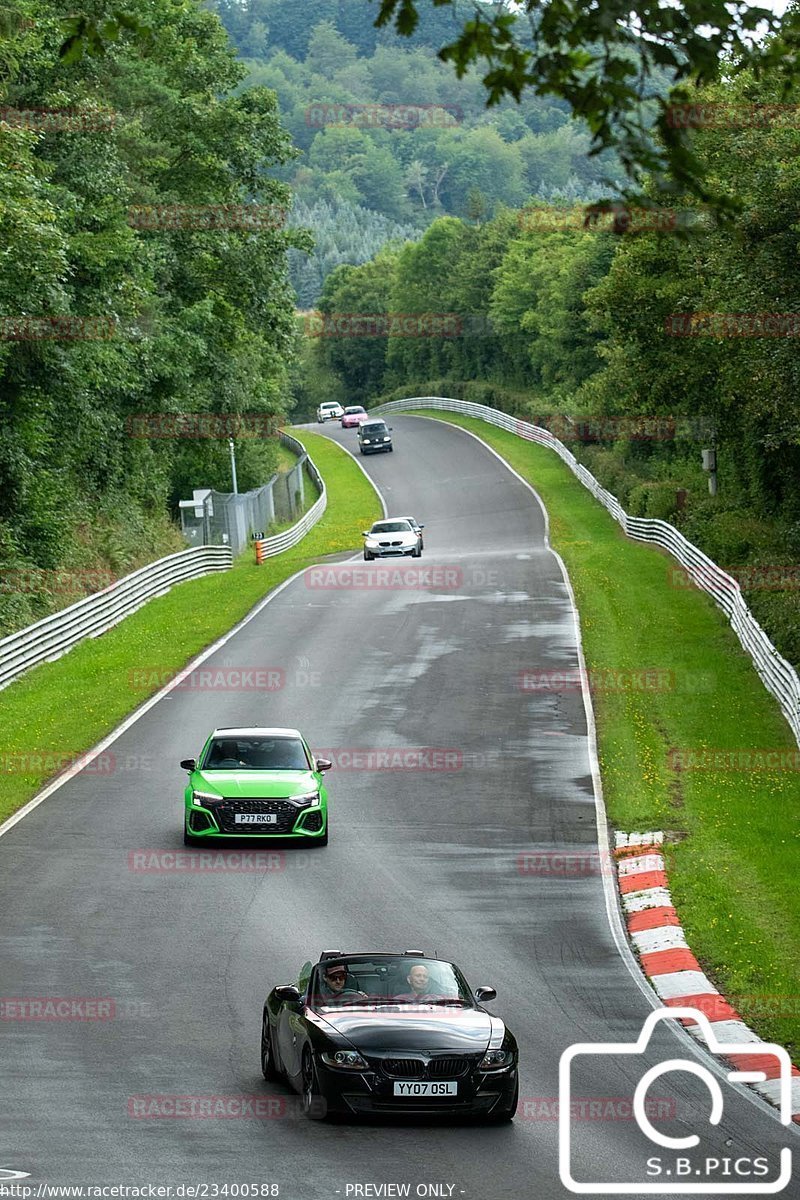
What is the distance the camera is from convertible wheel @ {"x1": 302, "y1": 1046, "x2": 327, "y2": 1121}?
1080 cm

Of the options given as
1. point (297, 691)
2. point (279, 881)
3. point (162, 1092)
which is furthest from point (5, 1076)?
point (297, 691)

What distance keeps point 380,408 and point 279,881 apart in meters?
124

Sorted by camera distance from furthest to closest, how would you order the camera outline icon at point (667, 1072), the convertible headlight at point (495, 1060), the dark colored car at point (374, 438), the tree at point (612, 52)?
the dark colored car at point (374, 438) → the convertible headlight at point (495, 1060) → the camera outline icon at point (667, 1072) → the tree at point (612, 52)

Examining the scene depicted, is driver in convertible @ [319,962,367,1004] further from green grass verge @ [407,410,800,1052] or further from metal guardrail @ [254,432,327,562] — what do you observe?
metal guardrail @ [254,432,327,562]

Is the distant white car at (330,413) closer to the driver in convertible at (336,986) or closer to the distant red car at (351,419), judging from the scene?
the distant red car at (351,419)

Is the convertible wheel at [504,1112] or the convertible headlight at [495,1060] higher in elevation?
the convertible headlight at [495,1060]

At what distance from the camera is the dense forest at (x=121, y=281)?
3781 cm

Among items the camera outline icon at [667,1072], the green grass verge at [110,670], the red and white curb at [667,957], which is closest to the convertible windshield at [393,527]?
the green grass verge at [110,670]

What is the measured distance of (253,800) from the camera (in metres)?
20.4

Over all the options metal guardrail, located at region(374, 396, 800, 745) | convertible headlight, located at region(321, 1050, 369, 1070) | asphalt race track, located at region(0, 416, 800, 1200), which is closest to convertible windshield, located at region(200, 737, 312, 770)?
asphalt race track, located at region(0, 416, 800, 1200)

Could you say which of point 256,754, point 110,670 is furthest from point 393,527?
point 256,754

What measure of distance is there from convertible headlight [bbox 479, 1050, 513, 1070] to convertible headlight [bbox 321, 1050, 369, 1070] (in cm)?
79

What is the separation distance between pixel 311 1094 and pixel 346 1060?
377 millimetres

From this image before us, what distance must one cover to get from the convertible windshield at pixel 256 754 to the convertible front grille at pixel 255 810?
78 centimetres
